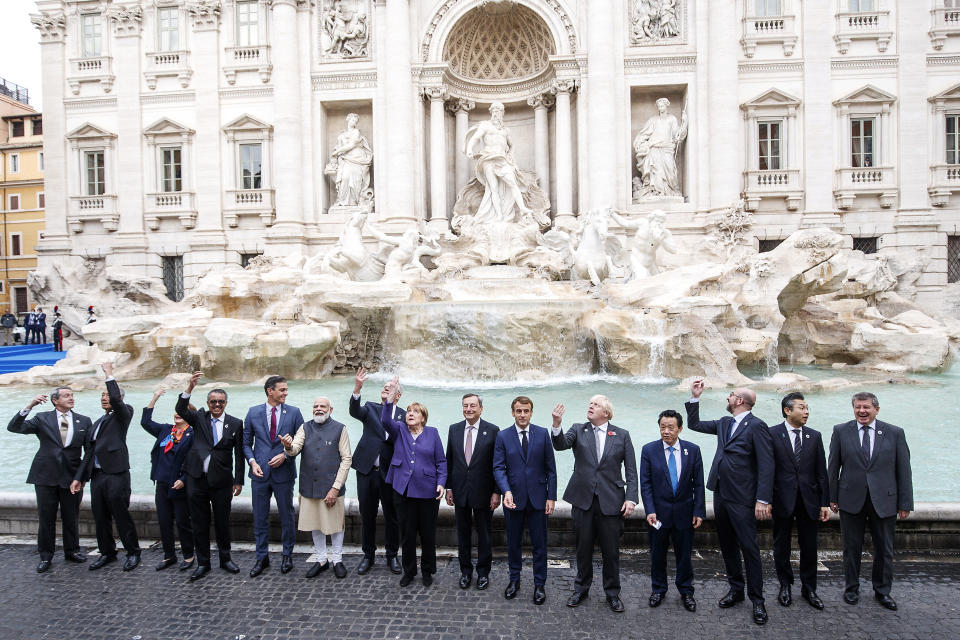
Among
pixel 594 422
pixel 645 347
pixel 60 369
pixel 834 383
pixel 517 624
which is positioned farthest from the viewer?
pixel 60 369

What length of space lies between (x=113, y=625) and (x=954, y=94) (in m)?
22.3

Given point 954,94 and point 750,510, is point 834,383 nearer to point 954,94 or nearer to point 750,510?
point 750,510

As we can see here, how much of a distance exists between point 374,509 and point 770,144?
1781cm

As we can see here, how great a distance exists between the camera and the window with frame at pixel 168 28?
63.5 feet

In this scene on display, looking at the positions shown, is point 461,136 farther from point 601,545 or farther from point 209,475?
point 601,545

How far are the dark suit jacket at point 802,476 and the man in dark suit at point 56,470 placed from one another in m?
4.57

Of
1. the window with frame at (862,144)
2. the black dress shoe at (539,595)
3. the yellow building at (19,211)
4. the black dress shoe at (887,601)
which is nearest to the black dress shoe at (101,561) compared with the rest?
the black dress shoe at (539,595)

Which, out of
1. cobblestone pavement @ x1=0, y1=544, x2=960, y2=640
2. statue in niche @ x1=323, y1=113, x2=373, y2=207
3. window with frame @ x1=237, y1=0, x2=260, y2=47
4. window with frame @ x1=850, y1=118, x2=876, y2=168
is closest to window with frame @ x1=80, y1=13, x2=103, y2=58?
window with frame @ x1=237, y1=0, x2=260, y2=47

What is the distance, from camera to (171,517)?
164 inches

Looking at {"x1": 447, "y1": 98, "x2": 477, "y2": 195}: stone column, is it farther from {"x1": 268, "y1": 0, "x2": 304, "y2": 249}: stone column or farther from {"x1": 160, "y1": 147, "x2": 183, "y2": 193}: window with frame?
{"x1": 160, "y1": 147, "x2": 183, "y2": 193}: window with frame

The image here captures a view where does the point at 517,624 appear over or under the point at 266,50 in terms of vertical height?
under

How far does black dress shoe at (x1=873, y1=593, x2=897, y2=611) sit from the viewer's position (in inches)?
137

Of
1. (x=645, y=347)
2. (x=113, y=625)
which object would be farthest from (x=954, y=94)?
(x=113, y=625)

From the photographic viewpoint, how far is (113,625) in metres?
3.48
